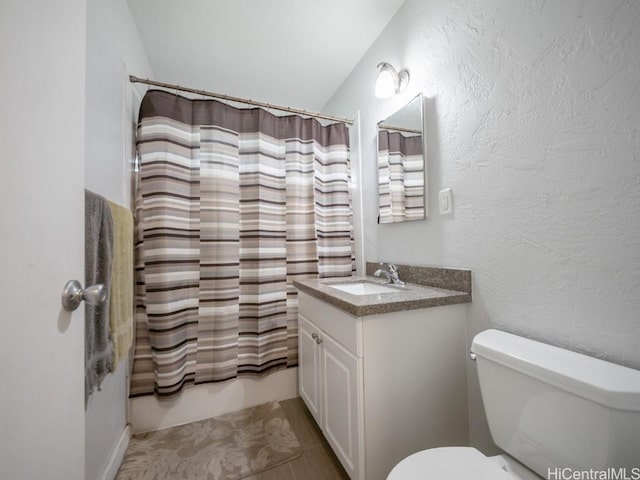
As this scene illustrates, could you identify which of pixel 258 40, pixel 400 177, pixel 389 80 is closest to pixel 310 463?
pixel 400 177

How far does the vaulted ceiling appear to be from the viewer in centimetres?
138

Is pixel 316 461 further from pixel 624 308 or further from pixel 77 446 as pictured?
pixel 624 308

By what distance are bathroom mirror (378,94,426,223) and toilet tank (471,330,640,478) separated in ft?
2.45

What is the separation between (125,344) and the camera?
1.02 meters

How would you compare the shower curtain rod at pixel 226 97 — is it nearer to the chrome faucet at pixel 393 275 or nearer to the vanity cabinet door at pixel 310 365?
the chrome faucet at pixel 393 275

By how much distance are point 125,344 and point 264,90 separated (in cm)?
206

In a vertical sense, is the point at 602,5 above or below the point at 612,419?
above

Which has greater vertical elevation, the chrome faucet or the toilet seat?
the chrome faucet

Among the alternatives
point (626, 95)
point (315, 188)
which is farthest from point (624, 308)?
point (315, 188)

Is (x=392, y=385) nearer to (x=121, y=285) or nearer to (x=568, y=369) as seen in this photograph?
(x=568, y=369)

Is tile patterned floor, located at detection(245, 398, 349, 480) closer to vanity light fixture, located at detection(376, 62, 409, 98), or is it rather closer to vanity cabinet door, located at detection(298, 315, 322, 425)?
vanity cabinet door, located at detection(298, 315, 322, 425)

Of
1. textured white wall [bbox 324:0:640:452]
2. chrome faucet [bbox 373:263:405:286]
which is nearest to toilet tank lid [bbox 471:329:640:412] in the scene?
textured white wall [bbox 324:0:640:452]

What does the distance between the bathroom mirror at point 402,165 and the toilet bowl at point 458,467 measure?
3.14ft

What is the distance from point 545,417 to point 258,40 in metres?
2.23
